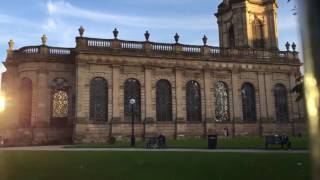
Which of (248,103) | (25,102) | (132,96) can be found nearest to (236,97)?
(248,103)

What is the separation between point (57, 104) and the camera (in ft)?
130

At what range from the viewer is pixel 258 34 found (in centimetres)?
4916

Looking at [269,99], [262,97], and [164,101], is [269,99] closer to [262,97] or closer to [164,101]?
[262,97]

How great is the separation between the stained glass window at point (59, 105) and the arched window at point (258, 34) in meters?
25.7

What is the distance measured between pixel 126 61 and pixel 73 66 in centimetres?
623

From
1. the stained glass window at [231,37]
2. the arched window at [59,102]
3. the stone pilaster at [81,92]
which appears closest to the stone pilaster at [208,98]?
the stained glass window at [231,37]

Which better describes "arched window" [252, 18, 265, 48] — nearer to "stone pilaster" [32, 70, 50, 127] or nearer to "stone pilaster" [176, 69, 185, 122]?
"stone pilaster" [176, 69, 185, 122]

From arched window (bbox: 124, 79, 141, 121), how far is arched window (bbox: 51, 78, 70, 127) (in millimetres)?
6528

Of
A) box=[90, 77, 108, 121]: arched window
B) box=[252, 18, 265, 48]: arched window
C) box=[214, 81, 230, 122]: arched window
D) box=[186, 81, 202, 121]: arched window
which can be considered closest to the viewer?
box=[90, 77, 108, 121]: arched window

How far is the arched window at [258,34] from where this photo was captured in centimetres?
4858

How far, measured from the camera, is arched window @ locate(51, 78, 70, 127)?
129 feet

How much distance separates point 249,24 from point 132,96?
19.7 m

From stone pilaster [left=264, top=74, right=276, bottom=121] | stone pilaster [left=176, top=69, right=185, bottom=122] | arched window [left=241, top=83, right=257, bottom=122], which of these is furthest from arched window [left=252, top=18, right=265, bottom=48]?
stone pilaster [left=176, top=69, right=185, bottom=122]

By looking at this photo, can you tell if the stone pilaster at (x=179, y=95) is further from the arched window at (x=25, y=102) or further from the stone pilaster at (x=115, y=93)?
the arched window at (x=25, y=102)
